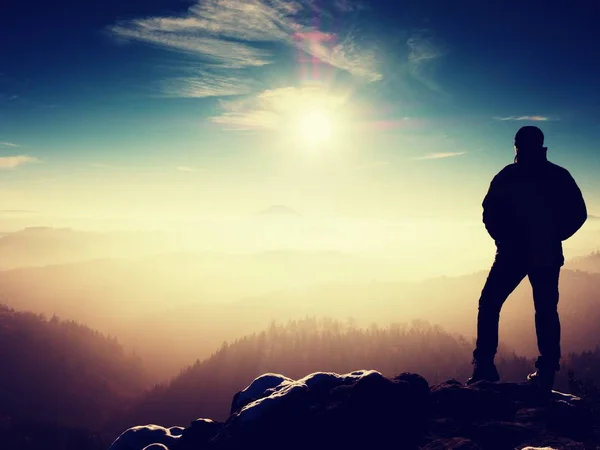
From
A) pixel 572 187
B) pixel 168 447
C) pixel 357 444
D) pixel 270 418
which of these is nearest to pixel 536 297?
pixel 572 187

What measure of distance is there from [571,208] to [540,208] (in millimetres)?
773

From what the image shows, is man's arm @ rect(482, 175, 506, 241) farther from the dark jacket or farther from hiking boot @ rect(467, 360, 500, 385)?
hiking boot @ rect(467, 360, 500, 385)

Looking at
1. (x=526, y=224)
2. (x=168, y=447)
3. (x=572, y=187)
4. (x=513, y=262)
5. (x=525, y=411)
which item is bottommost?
(x=168, y=447)

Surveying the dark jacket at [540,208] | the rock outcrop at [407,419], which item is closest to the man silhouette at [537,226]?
the dark jacket at [540,208]

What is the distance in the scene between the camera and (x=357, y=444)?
812cm

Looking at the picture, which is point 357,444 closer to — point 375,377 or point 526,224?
point 375,377

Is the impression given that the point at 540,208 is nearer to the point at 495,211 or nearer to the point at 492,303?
the point at 495,211

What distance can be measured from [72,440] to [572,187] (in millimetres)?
245456

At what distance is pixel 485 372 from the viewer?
35.8ft

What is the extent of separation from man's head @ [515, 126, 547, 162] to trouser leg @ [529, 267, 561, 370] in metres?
3.00

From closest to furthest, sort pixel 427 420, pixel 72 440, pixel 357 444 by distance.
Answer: pixel 357 444 < pixel 427 420 < pixel 72 440

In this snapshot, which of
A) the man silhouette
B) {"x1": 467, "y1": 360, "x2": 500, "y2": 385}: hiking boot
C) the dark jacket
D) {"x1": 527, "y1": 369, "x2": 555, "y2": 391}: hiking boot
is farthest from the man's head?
{"x1": 467, "y1": 360, "x2": 500, "y2": 385}: hiking boot

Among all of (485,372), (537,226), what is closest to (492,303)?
(485,372)

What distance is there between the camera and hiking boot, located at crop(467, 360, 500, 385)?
1088 centimetres
